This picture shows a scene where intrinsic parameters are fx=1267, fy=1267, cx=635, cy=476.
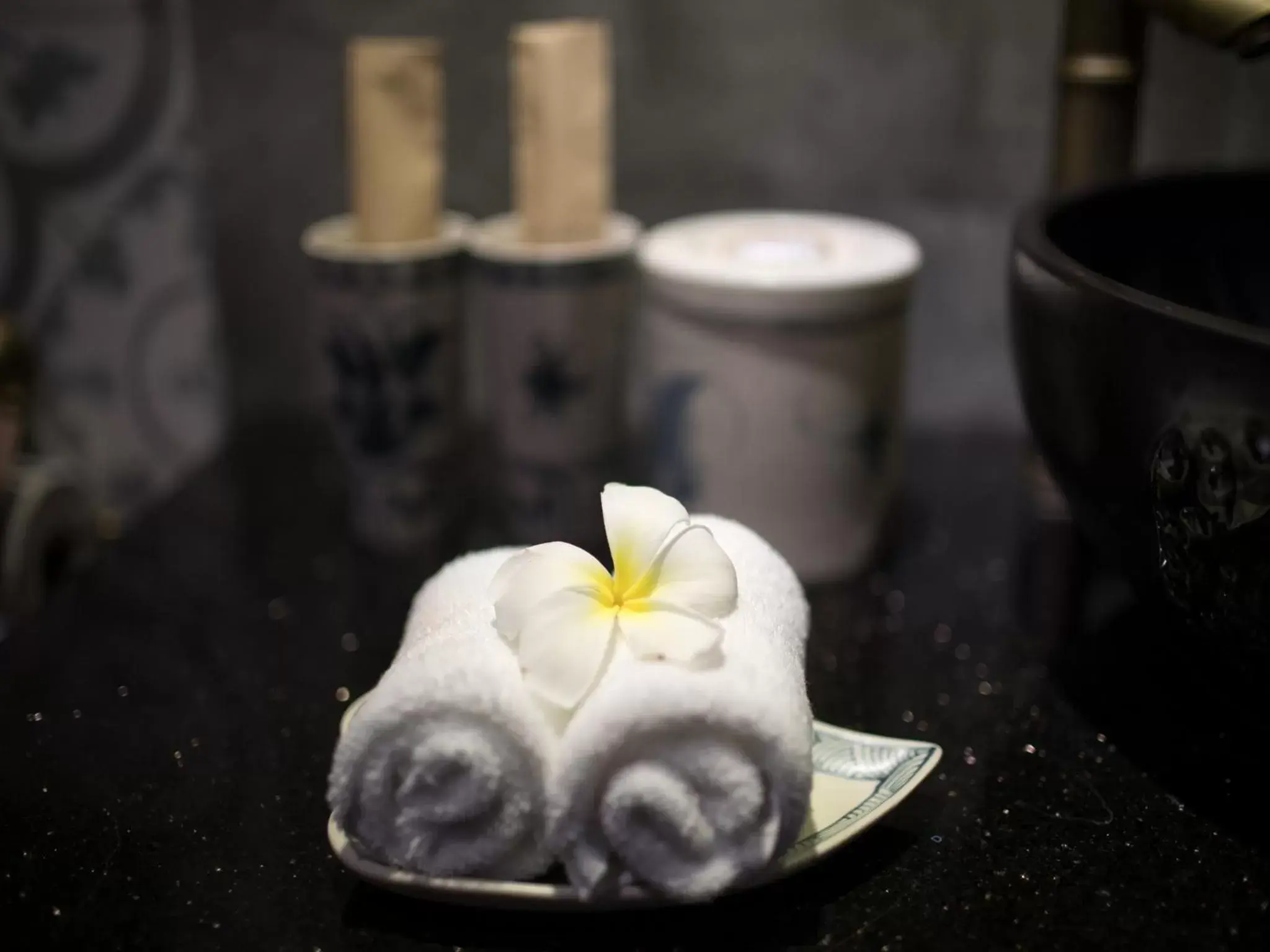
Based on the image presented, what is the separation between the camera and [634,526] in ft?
1.44

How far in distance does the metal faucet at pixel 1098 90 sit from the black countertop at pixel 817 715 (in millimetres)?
204

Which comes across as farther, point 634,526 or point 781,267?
point 781,267

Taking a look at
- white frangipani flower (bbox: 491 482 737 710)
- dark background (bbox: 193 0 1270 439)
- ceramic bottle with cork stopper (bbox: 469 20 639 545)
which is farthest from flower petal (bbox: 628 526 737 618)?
dark background (bbox: 193 0 1270 439)

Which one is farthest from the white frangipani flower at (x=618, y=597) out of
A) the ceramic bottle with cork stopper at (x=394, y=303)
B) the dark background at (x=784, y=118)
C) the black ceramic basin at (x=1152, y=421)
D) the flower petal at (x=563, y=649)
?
the dark background at (x=784, y=118)

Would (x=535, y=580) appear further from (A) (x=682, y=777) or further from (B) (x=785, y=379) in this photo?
(B) (x=785, y=379)

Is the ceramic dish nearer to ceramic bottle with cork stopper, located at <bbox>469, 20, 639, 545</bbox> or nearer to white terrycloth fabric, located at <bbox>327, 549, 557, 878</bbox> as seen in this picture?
white terrycloth fabric, located at <bbox>327, 549, 557, 878</bbox>

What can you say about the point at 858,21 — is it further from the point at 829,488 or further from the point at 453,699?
the point at 453,699

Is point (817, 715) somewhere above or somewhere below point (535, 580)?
below

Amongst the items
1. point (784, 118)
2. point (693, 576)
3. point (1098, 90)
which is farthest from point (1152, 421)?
point (784, 118)

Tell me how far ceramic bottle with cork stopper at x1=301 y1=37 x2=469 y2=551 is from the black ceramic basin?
1.03 feet

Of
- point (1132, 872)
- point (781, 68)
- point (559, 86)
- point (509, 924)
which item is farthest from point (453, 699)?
point (781, 68)

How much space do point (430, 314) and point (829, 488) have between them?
23 cm

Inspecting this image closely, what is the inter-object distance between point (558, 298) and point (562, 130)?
9cm

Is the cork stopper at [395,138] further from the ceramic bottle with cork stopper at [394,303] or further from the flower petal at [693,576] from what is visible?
the flower petal at [693,576]
